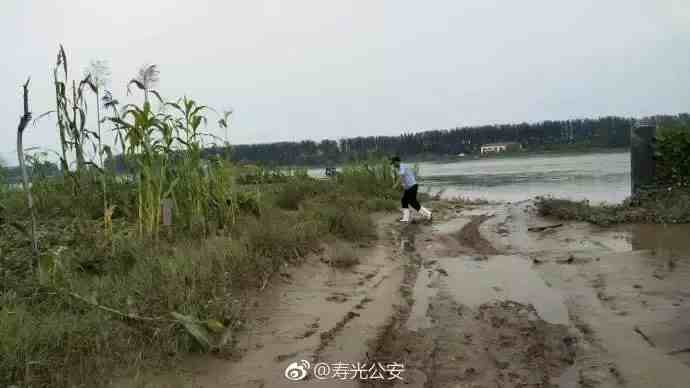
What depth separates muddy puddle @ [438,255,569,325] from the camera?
15.7 ft

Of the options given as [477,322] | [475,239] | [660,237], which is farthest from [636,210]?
[477,322]

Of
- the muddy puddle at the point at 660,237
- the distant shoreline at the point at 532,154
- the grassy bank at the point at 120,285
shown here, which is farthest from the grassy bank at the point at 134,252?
the distant shoreline at the point at 532,154

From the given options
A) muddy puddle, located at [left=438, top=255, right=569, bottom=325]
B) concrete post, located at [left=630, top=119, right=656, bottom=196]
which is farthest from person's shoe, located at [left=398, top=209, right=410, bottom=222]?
concrete post, located at [left=630, top=119, right=656, bottom=196]

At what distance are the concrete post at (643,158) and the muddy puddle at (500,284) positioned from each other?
4.98 m

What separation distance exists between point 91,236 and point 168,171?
121cm

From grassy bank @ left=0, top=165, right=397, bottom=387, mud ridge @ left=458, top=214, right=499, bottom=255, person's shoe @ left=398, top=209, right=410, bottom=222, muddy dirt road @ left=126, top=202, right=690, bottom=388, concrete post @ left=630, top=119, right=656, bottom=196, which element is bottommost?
mud ridge @ left=458, top=214, right=499, bottom=255

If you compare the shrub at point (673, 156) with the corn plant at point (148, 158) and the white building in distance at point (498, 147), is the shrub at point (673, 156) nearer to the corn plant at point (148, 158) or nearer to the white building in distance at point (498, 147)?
the corn plant at point (148, 158)

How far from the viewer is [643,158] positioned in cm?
1025

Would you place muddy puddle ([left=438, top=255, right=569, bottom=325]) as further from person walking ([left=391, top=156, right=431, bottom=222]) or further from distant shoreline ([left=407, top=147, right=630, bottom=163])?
distant shoreline ([left=407, top=147, right=630, bottom=163])

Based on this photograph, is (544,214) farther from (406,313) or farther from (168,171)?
(168,171)

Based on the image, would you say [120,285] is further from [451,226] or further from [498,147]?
[498,147]

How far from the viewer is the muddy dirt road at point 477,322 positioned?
10.9 ft

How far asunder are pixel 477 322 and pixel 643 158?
794 centimetres

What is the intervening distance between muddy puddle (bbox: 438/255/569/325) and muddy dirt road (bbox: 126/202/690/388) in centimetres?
2
